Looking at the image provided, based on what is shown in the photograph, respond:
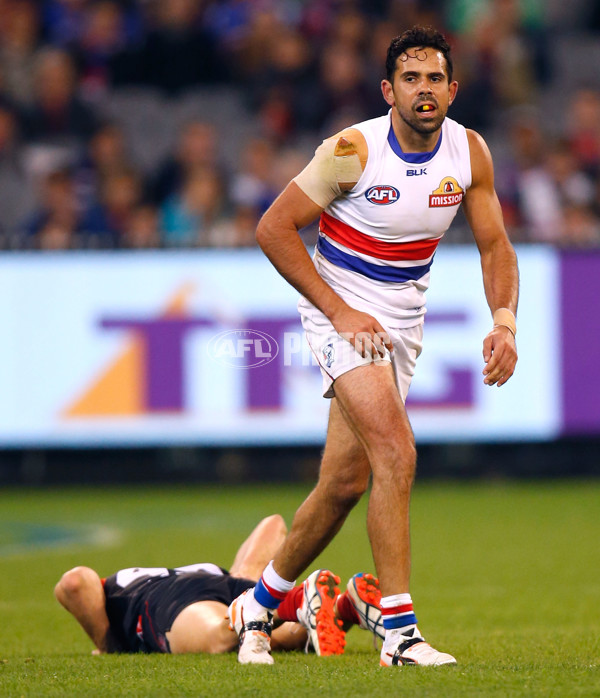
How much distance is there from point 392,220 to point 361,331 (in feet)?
1.49

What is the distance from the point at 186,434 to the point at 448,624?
18.1 feet

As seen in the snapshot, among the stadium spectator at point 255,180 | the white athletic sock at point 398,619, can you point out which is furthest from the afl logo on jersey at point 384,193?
the stadium spectator at point 255,180

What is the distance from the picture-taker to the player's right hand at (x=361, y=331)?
475 centimetres

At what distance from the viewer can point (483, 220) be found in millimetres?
5043

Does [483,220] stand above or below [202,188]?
below

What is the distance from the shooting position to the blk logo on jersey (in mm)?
4883

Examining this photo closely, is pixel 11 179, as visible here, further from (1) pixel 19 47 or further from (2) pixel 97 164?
(1) pixel 19 47

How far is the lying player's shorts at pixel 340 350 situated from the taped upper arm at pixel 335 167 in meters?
0.46

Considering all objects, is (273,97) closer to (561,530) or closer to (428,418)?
(428,418)

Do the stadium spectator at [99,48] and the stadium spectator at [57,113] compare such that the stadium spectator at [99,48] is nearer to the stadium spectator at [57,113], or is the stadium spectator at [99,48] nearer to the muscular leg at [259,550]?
the stadium spectator at [57,113]

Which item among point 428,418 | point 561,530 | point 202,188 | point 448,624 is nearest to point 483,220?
point 448,624

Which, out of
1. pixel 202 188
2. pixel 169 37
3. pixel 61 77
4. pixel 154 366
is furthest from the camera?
pixel 169 37

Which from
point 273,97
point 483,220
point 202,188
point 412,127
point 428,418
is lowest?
point 428,418

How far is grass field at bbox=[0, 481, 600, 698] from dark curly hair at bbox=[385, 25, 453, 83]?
2231 mm
